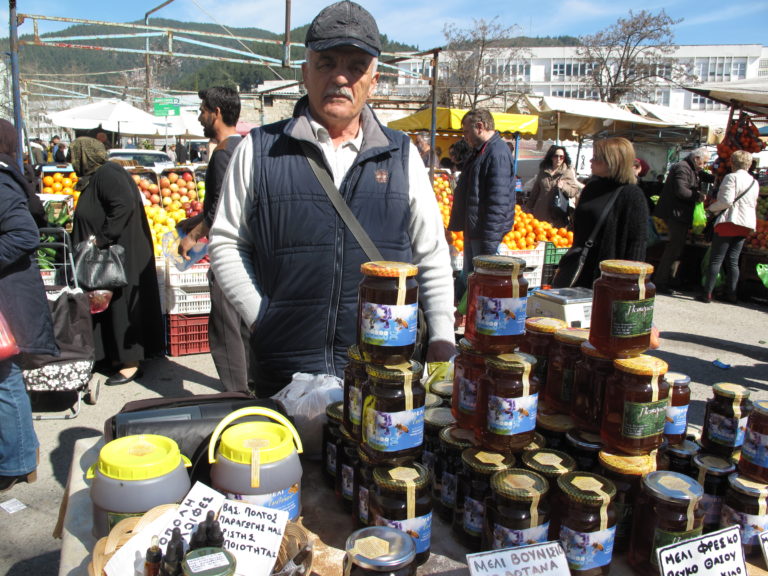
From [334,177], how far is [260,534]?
4.66ft

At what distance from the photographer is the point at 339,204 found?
226 cm

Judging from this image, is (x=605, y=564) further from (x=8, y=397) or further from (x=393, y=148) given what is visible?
(x=8, y=397)

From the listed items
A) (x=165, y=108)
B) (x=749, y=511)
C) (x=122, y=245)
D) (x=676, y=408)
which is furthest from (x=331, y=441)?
(x=165, y=108)

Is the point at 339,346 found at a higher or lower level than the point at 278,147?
lower

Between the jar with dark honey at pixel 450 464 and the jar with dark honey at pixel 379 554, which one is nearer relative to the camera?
the jar with dark honey at pixel 379 554

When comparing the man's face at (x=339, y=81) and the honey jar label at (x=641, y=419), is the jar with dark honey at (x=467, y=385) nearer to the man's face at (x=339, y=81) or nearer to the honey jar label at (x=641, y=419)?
the honey jar label at (x=641, y=419)

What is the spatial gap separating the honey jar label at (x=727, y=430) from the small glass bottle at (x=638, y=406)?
14.0 inches

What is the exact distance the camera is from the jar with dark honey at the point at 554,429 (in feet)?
6.03

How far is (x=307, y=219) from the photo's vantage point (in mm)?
2256

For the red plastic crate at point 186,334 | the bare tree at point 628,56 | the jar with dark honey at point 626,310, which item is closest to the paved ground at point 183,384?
the red plastic crate at point 186,334

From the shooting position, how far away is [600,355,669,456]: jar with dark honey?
5.26ft

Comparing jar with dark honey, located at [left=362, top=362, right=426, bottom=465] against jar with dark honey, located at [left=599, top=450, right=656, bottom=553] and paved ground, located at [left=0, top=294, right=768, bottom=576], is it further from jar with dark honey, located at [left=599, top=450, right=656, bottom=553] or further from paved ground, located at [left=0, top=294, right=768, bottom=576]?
paved ground, located at [left=0, top=294, right=768, bottom=576]

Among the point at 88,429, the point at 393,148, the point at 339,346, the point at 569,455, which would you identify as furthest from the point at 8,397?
the point at 569,455

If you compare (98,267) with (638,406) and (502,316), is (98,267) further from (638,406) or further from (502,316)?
(638,406)
